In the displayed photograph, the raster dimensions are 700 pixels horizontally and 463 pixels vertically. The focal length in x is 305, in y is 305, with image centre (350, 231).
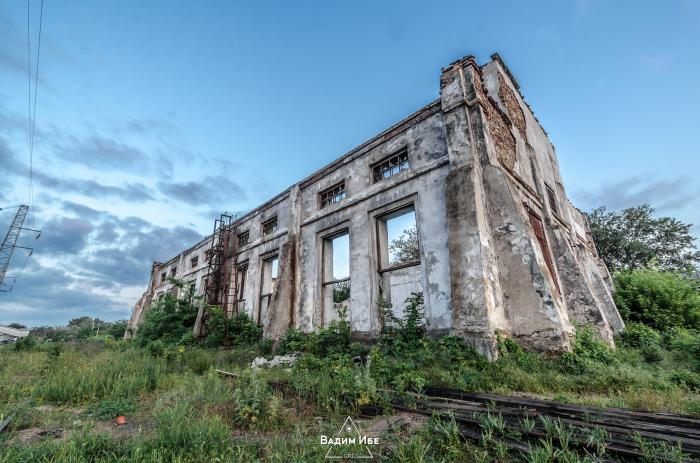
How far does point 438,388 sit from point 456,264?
2.79m

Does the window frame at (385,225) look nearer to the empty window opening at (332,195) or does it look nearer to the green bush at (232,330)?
the empty window opening at (332,195)

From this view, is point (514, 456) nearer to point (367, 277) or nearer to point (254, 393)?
point (254, 393)

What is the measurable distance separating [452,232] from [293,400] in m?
4.59

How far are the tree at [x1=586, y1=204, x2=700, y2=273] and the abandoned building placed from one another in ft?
24.8

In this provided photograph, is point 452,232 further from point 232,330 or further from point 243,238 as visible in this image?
point 243,238

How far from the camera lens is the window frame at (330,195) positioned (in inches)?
402

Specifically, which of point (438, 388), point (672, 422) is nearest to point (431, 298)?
point (438, 388)

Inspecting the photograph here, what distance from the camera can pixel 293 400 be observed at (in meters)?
3.94

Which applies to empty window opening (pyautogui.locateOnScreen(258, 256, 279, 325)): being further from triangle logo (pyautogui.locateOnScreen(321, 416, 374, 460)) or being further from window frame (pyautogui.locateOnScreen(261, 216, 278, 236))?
triangle logo (pyautogui.locateOnScreen(321, 416, 374, 460))

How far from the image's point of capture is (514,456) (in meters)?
2.25

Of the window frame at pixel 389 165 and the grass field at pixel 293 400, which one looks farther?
the window frame at pixel 389 165

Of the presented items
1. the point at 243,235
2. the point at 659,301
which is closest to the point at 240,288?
the point at 243,235

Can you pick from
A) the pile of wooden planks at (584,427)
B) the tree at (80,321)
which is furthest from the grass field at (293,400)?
the tree at (80,321)

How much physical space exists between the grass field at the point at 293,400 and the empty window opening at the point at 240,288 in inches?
257
